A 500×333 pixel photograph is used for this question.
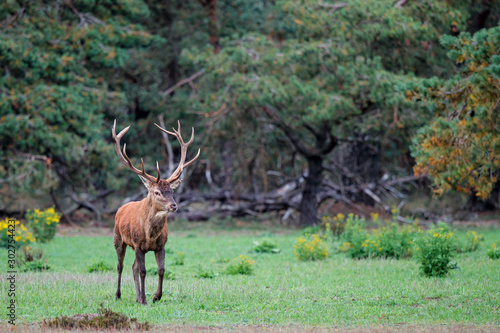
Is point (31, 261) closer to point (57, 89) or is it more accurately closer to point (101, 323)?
point (101, 323)

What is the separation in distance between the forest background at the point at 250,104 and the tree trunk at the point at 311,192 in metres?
0.04

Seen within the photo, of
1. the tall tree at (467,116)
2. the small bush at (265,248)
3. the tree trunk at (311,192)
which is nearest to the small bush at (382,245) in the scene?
the tall tree at (467,116)

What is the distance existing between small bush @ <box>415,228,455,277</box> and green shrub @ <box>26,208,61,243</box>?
34.4ft

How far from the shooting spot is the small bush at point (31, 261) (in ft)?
43.3

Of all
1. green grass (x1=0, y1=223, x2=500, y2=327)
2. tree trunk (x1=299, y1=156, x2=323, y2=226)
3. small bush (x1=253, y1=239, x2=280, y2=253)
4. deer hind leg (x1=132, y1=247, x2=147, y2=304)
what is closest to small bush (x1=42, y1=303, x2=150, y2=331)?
green grass (x1=0, y1=223, x2=500, y2=327)

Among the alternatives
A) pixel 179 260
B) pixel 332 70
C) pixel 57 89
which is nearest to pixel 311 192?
pixel 332 70

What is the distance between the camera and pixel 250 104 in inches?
850

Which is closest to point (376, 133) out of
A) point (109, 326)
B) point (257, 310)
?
point (257, 310)

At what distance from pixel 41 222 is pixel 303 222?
9.59 metres

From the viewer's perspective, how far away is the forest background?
827 inches

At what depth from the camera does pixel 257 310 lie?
29.5 feet

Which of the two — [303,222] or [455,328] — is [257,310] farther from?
[303,222]

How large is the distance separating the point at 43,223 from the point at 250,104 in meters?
7.80

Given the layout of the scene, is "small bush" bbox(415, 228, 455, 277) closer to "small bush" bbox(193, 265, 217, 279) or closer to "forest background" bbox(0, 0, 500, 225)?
"small bush" bbox(193, 265, 217, 279)
